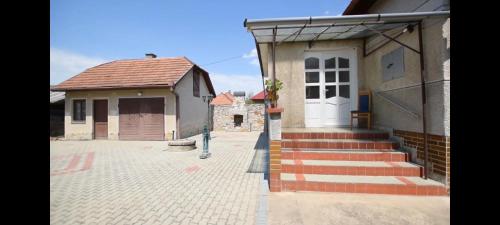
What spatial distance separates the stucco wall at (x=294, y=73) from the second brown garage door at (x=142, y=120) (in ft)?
28.1

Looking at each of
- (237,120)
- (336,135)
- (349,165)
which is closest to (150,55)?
(237,120)

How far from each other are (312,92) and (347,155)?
246 cm

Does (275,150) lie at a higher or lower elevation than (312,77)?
lower

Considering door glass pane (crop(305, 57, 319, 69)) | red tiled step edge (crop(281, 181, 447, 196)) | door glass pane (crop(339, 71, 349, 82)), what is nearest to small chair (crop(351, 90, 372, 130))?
door glass pane (crop(339, 71, 349, 82))

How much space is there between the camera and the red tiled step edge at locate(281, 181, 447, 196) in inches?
157

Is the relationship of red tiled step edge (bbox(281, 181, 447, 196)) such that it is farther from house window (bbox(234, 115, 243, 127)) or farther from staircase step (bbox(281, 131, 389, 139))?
house window (bbox(234, 115, 243, 127))

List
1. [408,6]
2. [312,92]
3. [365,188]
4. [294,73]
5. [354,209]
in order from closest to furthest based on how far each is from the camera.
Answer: [354,209] < [365,188] < [408,6] < [294,73] < [312,92]

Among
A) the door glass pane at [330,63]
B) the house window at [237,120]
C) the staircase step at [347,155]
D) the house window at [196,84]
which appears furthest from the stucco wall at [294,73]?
the house window at [237,120]

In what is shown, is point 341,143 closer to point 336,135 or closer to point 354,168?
point 336,135

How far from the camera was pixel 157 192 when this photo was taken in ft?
14.6

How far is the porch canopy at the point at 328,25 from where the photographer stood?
175 inches
